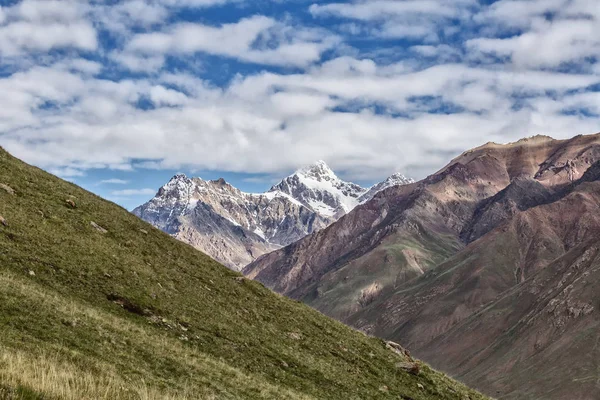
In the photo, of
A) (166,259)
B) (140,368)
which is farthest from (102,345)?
(166,259)

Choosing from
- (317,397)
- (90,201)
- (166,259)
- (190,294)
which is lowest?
(317,397)

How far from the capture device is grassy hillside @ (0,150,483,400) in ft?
72.7

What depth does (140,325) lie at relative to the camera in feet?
110

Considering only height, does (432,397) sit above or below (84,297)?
below

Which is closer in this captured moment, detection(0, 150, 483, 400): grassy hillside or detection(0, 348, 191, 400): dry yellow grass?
detection(0, 348, 191, 400): dry yellow grass

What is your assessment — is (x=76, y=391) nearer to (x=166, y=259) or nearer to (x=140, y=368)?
(x=140, y=368)

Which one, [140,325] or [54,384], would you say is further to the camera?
[140,325]

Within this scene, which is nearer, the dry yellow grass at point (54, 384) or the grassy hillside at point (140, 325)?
the dry yellow grass at point (54, 384)

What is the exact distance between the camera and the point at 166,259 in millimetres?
50156

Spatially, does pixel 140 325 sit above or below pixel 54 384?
above

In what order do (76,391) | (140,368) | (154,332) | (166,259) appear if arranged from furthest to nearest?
(166,259), (154,332), (140,368), (76,391)

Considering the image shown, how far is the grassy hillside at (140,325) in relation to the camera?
22.2 meters

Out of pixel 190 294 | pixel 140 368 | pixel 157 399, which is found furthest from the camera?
pixel 190 294

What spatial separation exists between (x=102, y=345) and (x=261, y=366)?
12239 millimetres
